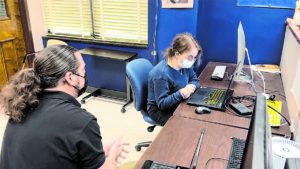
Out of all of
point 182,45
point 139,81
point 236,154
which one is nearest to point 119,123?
point 139,81

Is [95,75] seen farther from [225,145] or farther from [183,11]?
[225,145]

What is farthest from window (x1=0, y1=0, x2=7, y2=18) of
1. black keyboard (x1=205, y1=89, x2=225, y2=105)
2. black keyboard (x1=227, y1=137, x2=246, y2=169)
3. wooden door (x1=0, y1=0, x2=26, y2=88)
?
black keyboard (x1=227, y1=137, x2=246, y2=169)

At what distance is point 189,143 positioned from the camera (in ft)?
4.09

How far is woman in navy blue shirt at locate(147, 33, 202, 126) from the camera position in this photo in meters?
1.78

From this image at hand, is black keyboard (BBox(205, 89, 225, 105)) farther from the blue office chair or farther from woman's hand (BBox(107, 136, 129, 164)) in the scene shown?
woman's hand (BBox(107, 136, 129, 164))

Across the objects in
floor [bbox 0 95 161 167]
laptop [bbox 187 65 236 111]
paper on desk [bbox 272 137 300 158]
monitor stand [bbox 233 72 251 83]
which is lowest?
floor [bbox 0 95 161 167]

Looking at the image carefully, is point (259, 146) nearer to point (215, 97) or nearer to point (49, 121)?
point (49, 121)

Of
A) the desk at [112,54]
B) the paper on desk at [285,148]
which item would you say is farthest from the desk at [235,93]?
the desk at [112,54]

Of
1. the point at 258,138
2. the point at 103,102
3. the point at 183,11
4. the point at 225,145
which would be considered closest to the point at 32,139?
the point at 258,138

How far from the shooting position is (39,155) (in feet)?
2.96

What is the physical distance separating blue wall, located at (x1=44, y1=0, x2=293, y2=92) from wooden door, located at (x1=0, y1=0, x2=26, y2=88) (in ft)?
6.08

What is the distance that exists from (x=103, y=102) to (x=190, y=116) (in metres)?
2.08

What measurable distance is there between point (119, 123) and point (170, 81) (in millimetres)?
1217

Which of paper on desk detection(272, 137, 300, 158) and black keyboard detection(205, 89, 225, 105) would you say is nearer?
paper on desk detection(272, 137, 300, 158)
